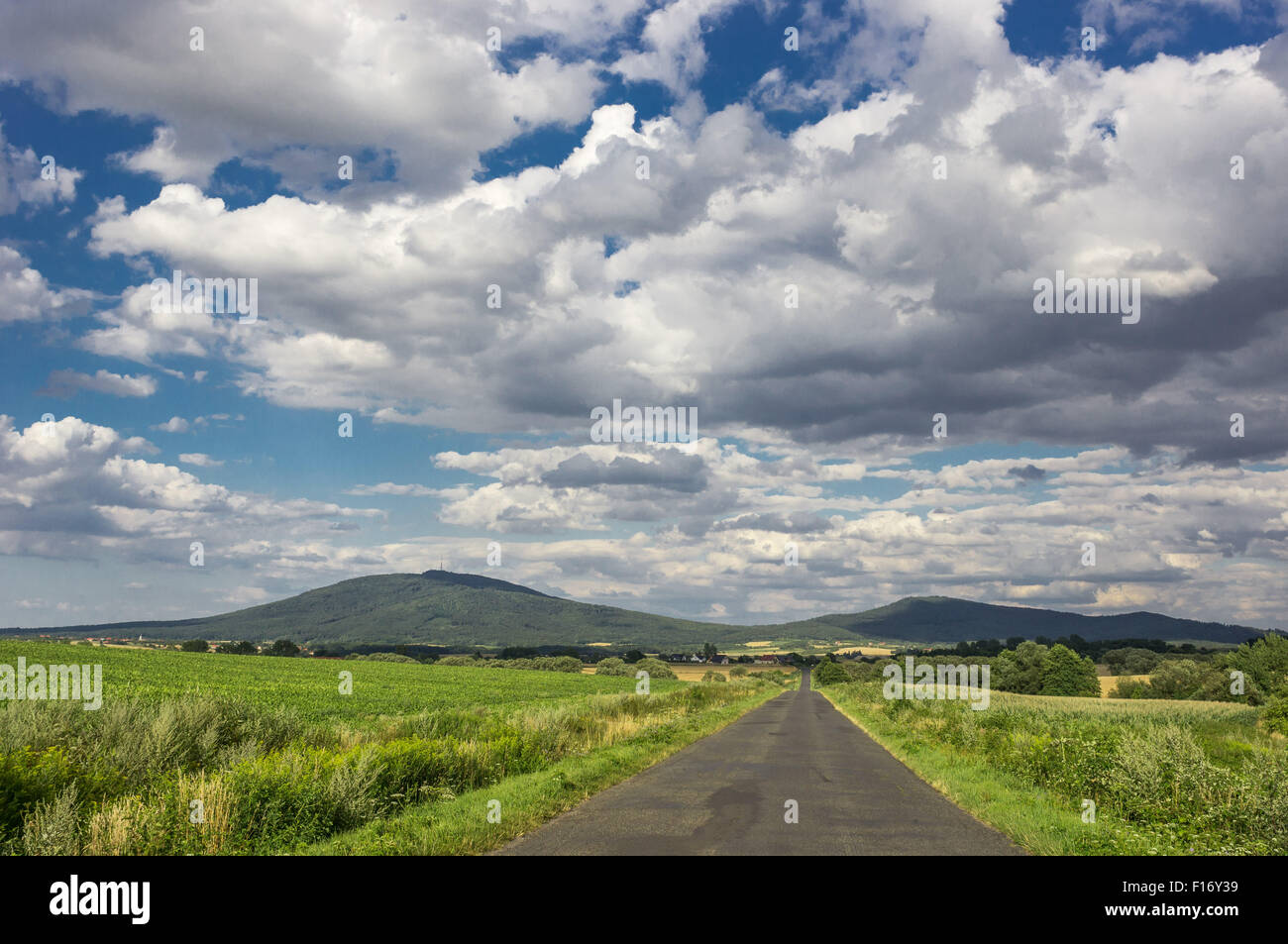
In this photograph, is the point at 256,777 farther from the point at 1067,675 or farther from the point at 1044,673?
the point at 1044,673

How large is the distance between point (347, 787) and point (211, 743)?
4467mm

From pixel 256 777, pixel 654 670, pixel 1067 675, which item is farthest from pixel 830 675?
pixel 256 777

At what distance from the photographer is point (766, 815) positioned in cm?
1341

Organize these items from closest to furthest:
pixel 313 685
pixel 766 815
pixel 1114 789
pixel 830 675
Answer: pixel 766 815 → pixel 1114 789 → pixel 313 685 → pixel 830 675

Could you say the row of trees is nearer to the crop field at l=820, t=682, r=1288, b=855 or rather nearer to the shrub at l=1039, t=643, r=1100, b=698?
the shrub at l=1039, t=643, r=1100, b=698

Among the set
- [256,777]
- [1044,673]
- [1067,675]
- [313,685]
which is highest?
[256,777]

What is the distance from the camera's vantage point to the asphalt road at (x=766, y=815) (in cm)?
1092

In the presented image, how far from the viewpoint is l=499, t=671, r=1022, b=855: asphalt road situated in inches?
430

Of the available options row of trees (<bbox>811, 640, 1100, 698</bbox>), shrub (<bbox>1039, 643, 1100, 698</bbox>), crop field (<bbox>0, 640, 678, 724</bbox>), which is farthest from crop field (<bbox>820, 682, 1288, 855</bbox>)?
row of trees (<bbox>811, 640, 1100, 698</bbox>)

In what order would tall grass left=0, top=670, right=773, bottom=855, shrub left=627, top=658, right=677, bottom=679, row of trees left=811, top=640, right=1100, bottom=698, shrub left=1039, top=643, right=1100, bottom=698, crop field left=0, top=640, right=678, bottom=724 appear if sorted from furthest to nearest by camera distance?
shrub left=627, top=658, right=677, bottom=679, row of trees left=811, top=640, right=1100, bottom=698, shrub left=1039, top=643, right=1100, bottom=698, crop field left=0, top=640, right=678, bottom=724, tall grass left=0, top=670, right=773, bottom=855

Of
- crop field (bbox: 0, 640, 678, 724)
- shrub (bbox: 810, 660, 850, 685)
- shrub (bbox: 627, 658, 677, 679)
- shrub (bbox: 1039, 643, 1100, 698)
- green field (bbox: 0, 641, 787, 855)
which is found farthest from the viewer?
shrub (bbox: 810, 660, 850, 685)
